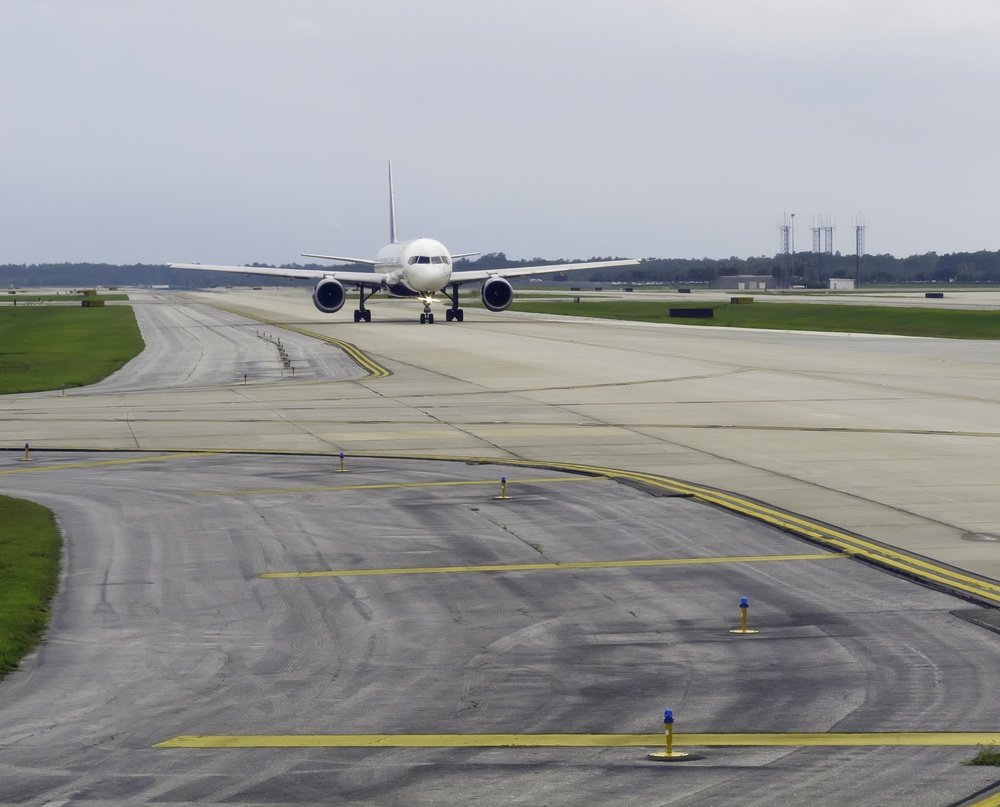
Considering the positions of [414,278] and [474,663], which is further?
[414,278]

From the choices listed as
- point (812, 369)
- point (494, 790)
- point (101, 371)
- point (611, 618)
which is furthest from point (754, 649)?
point (101, 371)

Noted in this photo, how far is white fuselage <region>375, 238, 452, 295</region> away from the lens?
289ft

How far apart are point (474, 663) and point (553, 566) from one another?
15.8 feet

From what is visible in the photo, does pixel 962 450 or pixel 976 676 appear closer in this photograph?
pixel 976 676

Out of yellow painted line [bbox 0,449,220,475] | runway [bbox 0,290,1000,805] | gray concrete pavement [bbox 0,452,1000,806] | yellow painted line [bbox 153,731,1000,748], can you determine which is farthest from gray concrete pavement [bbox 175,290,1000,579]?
yellow painted line [bbox 153,731,1000,748]

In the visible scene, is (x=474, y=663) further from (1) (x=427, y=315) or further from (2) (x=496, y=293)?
(2) (x=496, y=293)

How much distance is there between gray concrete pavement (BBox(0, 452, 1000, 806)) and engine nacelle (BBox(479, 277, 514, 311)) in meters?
73.1

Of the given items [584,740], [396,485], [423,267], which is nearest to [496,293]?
[423,267]

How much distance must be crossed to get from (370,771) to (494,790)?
1.07m

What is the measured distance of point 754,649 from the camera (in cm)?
1451

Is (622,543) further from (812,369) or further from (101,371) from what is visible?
(101,371)

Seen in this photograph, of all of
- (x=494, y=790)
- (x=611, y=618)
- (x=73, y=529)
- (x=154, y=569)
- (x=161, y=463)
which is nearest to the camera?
(x=494, y=790)

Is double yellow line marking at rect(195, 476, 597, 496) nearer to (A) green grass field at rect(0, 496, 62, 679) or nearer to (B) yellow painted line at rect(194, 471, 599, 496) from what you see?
(B) yellow painted line at rect(194, 471, 599, 496)

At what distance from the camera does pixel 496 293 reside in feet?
315
